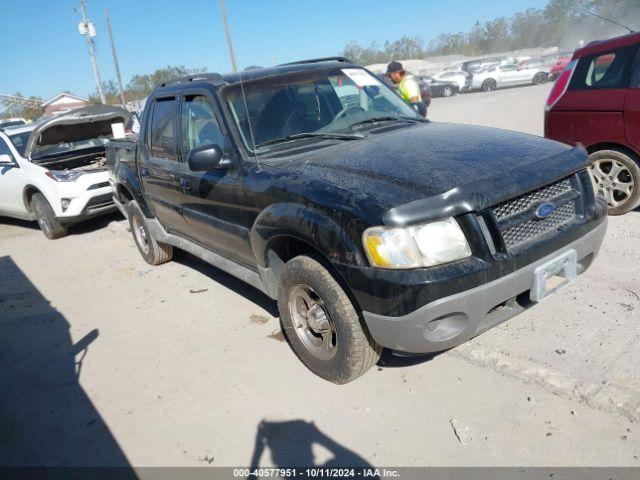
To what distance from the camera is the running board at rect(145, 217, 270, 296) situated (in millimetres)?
3637

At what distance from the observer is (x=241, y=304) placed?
4469 millimetres

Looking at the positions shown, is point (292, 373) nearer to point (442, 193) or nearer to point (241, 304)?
point (241, 304)

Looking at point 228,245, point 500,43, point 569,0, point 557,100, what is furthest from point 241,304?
point 500,43

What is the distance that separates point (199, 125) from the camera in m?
3.91

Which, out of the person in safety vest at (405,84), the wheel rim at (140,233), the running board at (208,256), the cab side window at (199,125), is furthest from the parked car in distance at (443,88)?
the cab side window at (199,125)

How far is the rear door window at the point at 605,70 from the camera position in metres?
4.77

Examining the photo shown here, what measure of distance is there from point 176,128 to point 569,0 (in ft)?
235

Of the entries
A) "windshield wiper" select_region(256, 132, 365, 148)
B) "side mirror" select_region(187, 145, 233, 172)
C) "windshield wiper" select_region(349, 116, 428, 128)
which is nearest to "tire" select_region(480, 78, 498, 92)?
"windshield wiper" select_region(349, 116, 428, 128)

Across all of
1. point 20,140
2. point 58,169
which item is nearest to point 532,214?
point 58,169

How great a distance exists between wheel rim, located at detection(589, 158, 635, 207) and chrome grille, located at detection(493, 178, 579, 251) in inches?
97.5

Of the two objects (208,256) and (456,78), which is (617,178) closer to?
(208,256)

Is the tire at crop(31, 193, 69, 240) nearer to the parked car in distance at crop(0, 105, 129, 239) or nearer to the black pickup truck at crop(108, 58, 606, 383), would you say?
the parked car in distance at crop(0, 105, 129, 239)

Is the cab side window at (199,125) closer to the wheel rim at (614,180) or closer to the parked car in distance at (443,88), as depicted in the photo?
the wheel rim at (614,180)

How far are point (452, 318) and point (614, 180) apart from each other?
354cm
